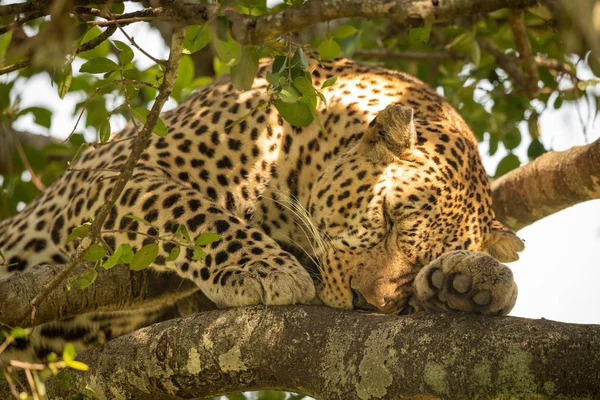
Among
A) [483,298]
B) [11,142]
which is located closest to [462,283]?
[483,298]

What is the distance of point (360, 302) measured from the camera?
518 centimetres

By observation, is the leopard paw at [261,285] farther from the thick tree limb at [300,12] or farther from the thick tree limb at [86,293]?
the thick tree limb at [300,12]

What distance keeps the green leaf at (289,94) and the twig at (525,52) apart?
2.74 m

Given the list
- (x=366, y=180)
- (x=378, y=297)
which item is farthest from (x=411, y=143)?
(x=378, y=297)

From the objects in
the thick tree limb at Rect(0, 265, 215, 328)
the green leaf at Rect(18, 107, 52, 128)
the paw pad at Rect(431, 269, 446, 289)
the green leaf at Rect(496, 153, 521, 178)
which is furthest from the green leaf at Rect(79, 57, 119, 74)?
the green leaf at Rect(496, 153, 521, 178)

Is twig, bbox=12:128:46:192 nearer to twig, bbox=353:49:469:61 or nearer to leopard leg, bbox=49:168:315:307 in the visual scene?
leopard leg, bbox=49:168:315:307

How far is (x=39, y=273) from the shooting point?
14.6 feet

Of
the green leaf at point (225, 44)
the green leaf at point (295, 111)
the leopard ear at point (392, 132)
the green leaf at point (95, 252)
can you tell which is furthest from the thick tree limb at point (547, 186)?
the green leaf at point (95, 252)

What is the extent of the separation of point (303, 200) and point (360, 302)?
1.14 metres

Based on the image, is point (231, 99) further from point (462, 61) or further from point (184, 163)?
point (462, 61)

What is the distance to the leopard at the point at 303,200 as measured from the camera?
202 inches

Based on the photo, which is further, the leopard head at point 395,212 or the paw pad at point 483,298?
the leopard head at point 395,212

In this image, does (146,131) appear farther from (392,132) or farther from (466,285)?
(392,132)

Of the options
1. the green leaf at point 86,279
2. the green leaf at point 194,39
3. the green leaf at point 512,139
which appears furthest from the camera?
the green leaf at point 512,139
